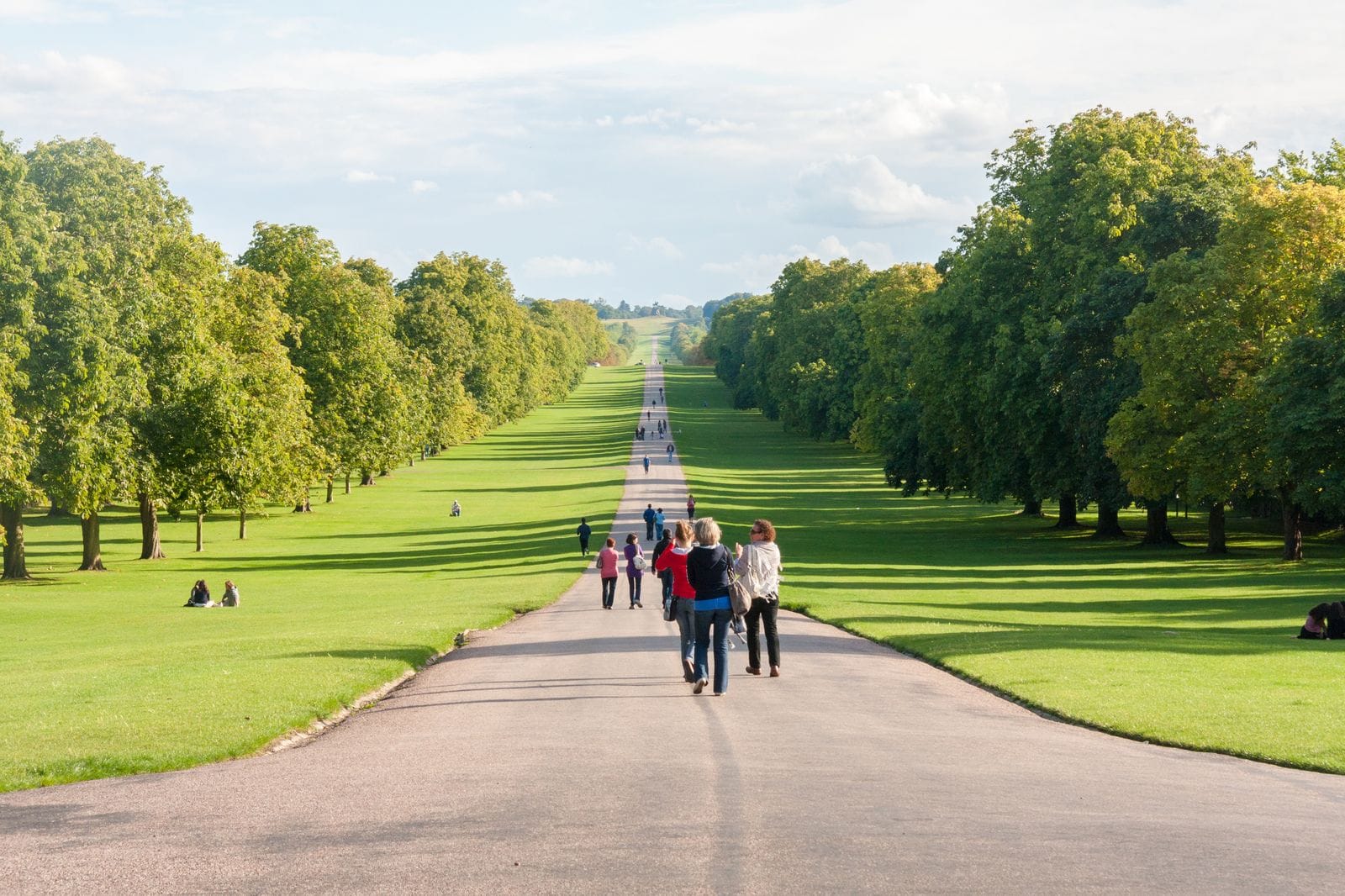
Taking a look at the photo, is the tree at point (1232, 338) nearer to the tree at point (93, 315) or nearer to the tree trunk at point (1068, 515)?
the tree trunk at point (1068, 515)

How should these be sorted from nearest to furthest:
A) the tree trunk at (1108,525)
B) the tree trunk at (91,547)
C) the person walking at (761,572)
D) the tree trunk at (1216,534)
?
1. the person walking at (761,572)
2. the tree trunk at (1216,534)
3. the tree trunk at (91,547)
4. the tree trunk at (1108,525)

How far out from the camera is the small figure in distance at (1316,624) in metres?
24.5

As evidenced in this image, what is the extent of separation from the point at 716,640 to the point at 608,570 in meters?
15.6

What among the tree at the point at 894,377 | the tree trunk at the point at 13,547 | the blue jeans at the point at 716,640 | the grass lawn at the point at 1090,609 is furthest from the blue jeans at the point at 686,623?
the tree at the point at 894,377

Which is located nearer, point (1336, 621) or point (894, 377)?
point (1336, 621)

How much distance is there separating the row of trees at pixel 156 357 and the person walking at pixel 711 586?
26.9 m

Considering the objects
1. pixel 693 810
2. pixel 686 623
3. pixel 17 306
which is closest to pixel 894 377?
pixel 17 306

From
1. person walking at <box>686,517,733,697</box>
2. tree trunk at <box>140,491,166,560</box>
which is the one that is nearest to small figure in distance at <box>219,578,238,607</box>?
tree trunk at <box>140,491,166,560</box>

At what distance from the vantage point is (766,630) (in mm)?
18859

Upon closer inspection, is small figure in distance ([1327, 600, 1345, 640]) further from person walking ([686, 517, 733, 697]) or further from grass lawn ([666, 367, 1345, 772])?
person walking ([686, 517, 733, 697])

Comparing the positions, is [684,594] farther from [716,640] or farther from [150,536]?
[150,536]

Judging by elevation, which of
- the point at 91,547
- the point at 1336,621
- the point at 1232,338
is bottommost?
the point at 91,547

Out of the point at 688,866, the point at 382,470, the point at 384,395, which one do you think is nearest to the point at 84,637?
the point at 688,866

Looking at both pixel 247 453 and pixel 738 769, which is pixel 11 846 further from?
pixel 247 453
